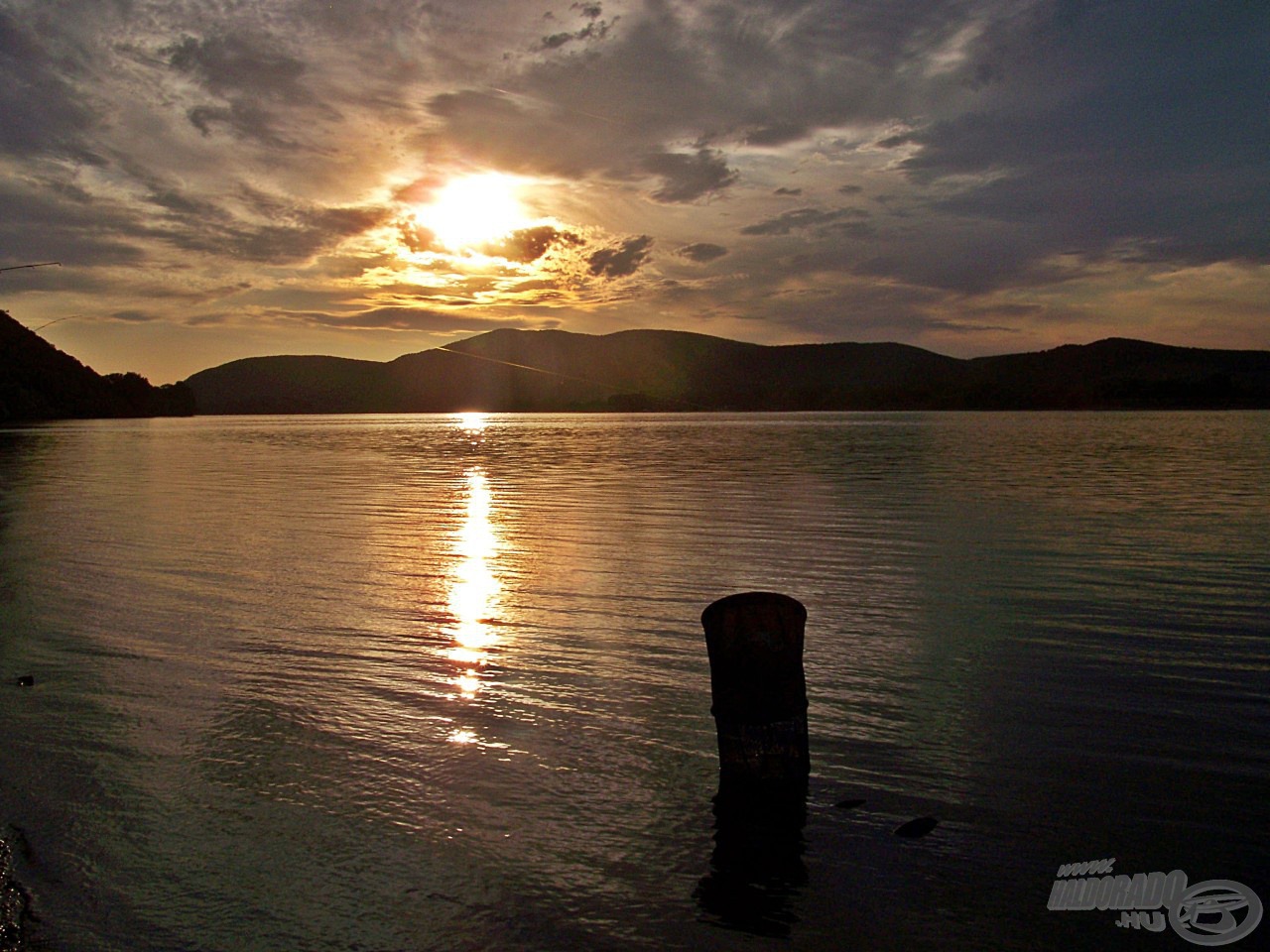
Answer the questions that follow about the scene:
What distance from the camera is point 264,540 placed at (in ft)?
70.7

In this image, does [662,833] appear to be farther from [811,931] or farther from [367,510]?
[367,510]

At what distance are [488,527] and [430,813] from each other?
16663 mm

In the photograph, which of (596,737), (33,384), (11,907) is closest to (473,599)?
(596,737)

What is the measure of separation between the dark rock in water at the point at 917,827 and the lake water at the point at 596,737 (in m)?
0.10

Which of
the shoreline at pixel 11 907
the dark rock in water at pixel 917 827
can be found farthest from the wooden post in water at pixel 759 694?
the shoreline at pixel 11 907

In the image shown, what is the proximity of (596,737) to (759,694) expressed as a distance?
2.07 metres

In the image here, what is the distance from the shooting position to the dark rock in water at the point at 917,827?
673 centimetres

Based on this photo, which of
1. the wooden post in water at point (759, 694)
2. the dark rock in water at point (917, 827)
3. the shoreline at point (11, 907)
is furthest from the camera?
the wooden post in water at point (759, 694)

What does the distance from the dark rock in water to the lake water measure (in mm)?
95

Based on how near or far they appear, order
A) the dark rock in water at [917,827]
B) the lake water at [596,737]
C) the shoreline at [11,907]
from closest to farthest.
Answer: the shoreline at [11,907] < the lake water at [596,737] < the dark rock in water at [917,827]

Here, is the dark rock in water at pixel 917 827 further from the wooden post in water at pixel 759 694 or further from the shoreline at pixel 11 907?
the shoreline at pixel 11 907

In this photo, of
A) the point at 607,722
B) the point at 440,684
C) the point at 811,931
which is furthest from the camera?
the point at 440,684

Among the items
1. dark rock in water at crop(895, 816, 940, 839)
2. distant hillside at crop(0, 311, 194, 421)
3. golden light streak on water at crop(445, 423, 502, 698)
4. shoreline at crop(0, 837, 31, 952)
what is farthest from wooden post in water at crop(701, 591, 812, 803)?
distant hillside at crop(0, 311, 194, 421)

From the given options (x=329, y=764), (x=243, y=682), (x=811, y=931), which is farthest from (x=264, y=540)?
(x=811, y=931)
